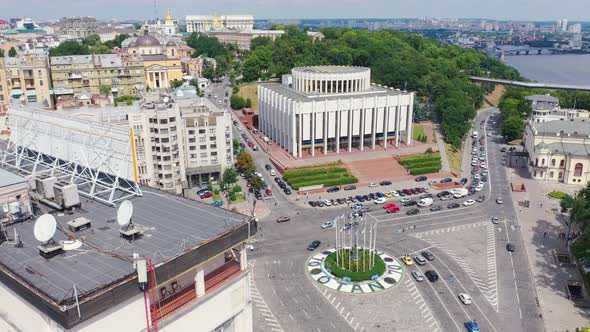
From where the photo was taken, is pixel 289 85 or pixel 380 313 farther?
pixel 289 85

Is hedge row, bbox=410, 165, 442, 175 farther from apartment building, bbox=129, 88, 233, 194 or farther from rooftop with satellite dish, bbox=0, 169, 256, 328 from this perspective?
rooftop with satellite dish, bbox=0, 169, 256, 328

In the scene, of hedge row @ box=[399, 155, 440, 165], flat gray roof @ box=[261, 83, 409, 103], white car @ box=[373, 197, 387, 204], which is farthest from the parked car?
hedge row @ box=[399, 155, 440, 165]

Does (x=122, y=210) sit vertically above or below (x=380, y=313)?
above

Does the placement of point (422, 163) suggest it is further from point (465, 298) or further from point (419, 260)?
point (465, 298)

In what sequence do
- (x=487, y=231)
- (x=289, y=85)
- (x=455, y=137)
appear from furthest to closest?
(x=289, y=85) < (x=455, y=137) < (x=487, y=231)

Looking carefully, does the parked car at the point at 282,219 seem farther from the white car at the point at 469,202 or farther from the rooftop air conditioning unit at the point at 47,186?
the rooftop air conditioning unit at the point at 47,186

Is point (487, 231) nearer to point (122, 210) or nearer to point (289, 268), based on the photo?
point (289, 268)

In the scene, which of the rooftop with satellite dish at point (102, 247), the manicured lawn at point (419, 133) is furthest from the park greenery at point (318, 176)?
the rooftop with satellite dish at point (102, 247)

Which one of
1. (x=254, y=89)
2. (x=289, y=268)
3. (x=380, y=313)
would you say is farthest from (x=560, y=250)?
(x=254, y=89)
